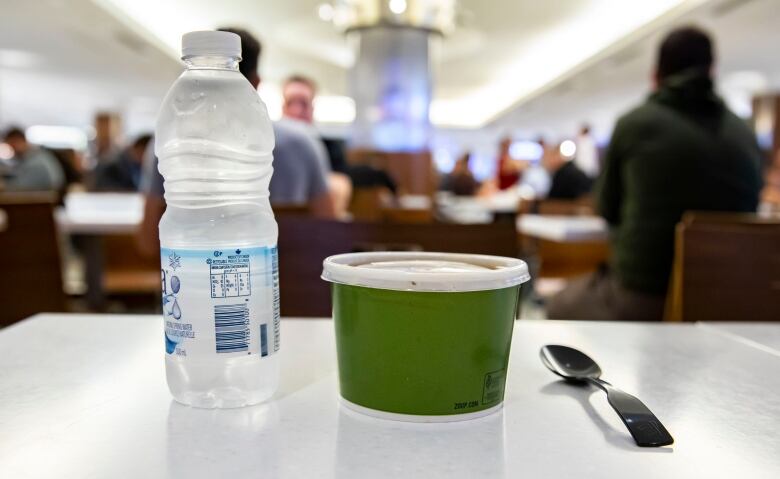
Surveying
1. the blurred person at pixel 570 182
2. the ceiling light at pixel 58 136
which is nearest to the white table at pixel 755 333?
the blurred person at pixel 570 182

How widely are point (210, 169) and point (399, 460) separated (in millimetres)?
334

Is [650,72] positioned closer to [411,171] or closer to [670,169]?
[411,171]

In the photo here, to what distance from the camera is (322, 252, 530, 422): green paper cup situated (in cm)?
52

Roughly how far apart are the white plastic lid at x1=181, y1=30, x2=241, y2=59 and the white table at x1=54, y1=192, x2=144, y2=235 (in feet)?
6.10

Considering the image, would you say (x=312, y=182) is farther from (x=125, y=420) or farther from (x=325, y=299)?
(x=125, y=420)

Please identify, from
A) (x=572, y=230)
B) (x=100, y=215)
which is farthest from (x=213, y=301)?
(x=100, y=215)

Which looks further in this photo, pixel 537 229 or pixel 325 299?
pixel 537 229

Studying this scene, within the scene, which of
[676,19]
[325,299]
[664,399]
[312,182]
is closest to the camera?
[664,399]

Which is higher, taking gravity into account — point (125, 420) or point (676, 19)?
point (676, 19)

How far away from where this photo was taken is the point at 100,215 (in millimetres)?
2764

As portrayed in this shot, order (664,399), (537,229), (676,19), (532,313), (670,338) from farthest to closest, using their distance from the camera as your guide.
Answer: (676,19), (532,313), (537,229), (670,338), (664,399)

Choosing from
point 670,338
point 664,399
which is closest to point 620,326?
point 670,338

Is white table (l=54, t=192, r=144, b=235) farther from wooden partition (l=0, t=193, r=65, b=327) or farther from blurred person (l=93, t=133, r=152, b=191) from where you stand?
blurred person (l=93, t=133, r=152, b=191)

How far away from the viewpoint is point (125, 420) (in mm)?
528
